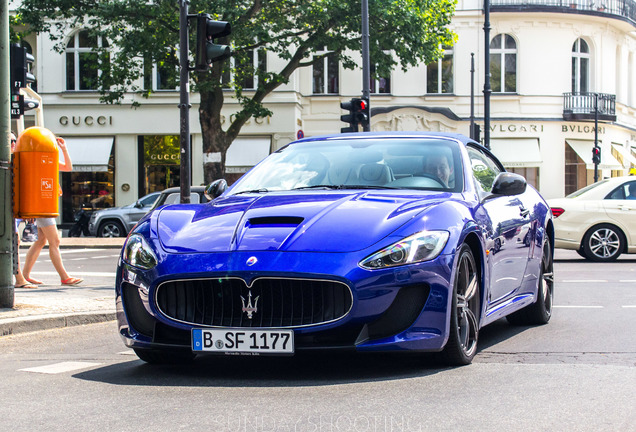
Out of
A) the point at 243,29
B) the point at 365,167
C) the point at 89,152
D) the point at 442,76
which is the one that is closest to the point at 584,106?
the point at 442,76

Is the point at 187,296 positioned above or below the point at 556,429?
above

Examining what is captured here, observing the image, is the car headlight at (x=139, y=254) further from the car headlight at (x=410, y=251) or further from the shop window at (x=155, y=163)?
the shop window at (x=155, y=163)

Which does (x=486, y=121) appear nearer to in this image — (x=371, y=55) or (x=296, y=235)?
(x=371, y=55)

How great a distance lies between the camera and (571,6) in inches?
1578

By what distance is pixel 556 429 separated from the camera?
13.2ft

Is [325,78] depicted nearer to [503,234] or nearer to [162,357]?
[503,234]

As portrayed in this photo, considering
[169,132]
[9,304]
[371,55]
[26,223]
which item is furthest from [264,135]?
[9,304]

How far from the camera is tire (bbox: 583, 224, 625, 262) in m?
16.7

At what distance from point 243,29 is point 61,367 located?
20.2 m

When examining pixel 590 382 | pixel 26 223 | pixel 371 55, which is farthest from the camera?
pixel 371 55

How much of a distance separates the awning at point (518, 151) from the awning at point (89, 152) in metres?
14.9

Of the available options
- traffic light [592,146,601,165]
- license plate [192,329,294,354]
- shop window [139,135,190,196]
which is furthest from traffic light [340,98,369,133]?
traffic light [592,146,601,165]

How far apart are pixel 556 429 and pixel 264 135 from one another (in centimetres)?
3434

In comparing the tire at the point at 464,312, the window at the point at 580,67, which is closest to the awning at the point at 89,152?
the window at the point at 580,67
